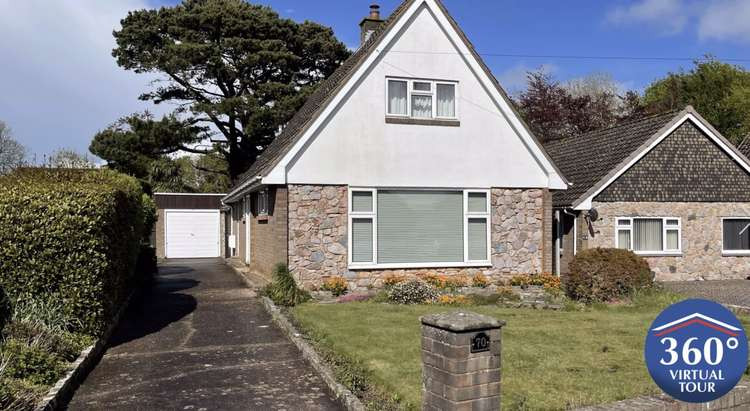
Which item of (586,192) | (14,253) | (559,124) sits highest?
(559,124)

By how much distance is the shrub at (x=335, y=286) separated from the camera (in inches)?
591

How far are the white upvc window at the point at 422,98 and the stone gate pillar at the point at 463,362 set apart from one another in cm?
1110

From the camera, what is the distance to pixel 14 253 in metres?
8.56

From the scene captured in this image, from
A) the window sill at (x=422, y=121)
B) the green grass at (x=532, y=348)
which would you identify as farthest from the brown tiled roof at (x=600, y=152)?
the green grass at (x=532, y=348)

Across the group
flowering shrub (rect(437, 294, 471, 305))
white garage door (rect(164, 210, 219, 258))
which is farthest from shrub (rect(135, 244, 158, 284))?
white garage door (rect(164, 210, 219, 258))

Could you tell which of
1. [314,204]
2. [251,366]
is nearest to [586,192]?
[314,204]

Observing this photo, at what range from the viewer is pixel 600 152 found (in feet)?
72.5

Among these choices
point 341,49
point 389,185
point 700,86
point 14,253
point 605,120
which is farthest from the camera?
point 700,86

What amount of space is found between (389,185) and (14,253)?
9093 millimetres

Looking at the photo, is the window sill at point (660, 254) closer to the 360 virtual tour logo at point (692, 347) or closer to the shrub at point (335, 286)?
the shrub at point (335, 286)

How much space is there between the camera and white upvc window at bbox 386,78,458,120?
16.1m

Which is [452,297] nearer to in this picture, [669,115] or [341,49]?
[669,115]

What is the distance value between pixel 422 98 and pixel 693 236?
35.7 feet

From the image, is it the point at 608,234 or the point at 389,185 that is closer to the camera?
the point at 389,185
